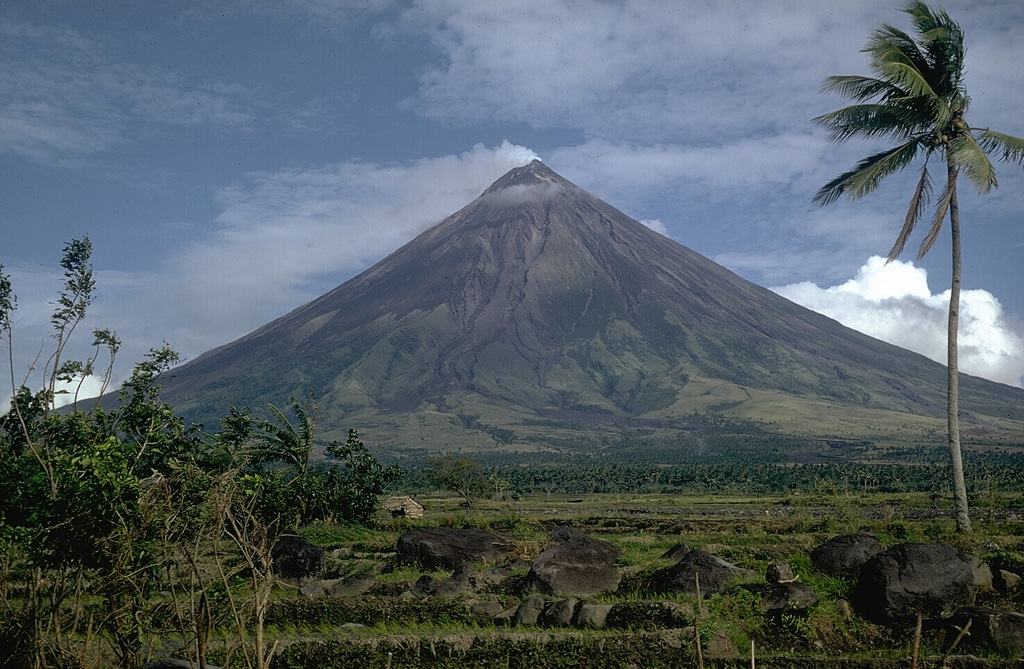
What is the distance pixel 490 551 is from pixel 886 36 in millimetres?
16559

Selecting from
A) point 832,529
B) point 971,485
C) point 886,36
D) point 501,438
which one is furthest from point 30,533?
point 501,438

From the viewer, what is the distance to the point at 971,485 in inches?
1986

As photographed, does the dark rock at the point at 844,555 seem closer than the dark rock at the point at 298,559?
Yes

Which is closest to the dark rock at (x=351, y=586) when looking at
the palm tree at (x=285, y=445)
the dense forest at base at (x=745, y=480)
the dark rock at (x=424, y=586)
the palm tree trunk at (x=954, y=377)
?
the dark rock at (x=424, y=586)

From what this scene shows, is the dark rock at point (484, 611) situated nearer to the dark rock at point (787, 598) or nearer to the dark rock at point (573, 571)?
the dark rock at point (573, 571)

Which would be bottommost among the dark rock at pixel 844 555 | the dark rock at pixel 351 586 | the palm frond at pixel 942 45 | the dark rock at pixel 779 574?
the dark rock at pixel 351 586

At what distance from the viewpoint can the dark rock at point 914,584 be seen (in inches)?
515

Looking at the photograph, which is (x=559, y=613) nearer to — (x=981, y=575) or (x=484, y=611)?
(x=484, y=611)

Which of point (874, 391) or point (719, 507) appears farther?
point (874, 391)

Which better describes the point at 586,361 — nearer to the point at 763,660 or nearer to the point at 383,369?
the point at 383,369

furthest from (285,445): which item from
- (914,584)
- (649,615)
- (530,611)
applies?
(914,584)

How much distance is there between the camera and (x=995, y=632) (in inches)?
463

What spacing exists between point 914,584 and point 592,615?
512 centimetres

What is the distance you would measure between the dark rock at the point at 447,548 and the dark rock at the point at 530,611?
5.04 m
